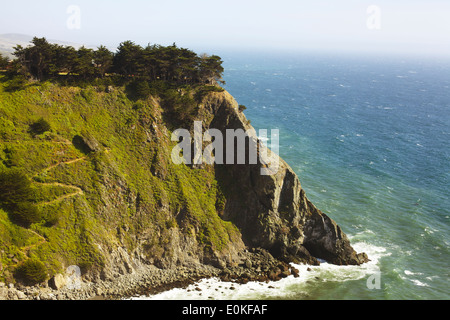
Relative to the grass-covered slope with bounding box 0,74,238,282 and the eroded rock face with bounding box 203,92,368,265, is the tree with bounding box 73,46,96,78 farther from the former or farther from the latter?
the eroded rock face with bounding box 203,92,368,265

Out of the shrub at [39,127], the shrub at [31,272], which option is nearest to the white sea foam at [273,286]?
the shrub at [31,272]

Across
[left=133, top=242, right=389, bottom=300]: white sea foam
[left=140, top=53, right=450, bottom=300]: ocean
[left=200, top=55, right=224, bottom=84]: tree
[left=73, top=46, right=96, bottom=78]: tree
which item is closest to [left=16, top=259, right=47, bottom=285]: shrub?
[left=133, top=242, right=389, bottom=300]: white sea foam

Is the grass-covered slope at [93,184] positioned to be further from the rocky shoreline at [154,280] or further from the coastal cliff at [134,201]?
the rocky shoreline at [154,280]

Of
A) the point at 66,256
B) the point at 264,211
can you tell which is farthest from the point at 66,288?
the point at 264,211

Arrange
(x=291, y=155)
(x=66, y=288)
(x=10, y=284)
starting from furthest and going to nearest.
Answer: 1. (x=291, y=155)
2. (x=66, y=288)
3. (x=10, y=284)

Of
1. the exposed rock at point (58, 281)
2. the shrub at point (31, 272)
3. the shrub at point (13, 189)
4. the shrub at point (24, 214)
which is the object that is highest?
the shrub at point (13, 189)
